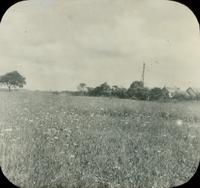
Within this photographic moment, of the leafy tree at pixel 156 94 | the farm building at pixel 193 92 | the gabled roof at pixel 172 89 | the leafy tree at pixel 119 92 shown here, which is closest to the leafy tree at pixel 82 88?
the leafy tree at pixel 119 92

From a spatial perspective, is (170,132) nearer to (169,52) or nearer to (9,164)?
(169,52)

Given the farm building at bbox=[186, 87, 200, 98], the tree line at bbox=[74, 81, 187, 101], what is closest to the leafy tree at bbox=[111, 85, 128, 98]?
the tree line at bbox=[74, 81, 187, 101]

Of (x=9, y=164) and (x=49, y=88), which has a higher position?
(x=49, y=88)

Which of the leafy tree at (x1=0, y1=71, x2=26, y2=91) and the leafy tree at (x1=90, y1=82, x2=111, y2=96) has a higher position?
the leafy tree at (x1=0, y1=71, x2=26, y2=91)

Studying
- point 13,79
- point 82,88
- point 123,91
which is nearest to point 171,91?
point 123,91

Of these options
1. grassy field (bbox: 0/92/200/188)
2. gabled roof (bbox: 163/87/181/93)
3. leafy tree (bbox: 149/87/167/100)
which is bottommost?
grassy field (bbox: 0/92/200/188)

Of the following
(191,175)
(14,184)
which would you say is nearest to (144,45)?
(191,175)

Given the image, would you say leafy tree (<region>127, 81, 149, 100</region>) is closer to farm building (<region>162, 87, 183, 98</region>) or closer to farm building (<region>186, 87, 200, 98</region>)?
farm building (<region>162, 87, 183, 98</region>)
